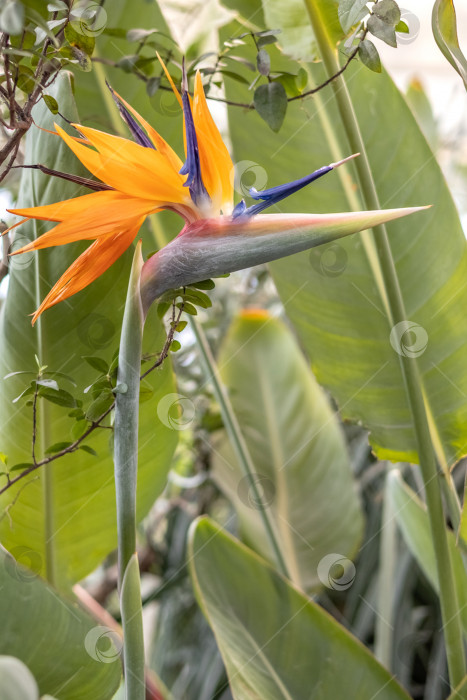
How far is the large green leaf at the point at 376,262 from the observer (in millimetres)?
466

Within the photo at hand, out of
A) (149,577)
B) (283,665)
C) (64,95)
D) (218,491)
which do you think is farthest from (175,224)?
(149,577)

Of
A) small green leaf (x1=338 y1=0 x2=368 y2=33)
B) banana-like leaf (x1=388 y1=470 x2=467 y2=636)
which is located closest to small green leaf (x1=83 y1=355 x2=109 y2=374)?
small green leaf (x1=338 y1=0 x2=368 y2=33)

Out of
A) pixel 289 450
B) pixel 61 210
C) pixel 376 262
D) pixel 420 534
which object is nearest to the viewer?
pixel 61 210

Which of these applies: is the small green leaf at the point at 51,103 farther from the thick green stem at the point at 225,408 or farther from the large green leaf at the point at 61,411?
the thick green stem at the point at 225,408

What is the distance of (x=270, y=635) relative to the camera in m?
0.44

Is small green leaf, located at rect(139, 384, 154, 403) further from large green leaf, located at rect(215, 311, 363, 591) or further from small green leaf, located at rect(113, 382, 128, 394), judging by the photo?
large green leaf, located at rect(215, 311, 363, 591)

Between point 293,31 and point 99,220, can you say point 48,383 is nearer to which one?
Result: point 99,220

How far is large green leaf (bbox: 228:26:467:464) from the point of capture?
466mm

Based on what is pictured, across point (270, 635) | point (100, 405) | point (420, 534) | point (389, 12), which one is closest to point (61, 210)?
point (100, 405)

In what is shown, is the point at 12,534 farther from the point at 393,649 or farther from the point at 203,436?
the point at 393,649

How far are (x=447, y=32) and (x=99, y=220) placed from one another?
0.71ft

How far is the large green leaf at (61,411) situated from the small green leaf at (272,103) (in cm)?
12

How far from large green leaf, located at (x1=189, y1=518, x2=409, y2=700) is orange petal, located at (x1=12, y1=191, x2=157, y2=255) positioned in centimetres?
25

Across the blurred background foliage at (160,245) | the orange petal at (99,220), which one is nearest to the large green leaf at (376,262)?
the blurred background foliage at (160,245)
